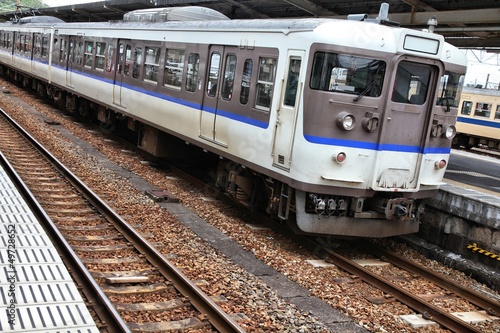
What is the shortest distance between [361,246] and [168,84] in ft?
18.6

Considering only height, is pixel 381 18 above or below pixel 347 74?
above

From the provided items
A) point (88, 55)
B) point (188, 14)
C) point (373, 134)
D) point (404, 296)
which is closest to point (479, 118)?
point (188, 14)

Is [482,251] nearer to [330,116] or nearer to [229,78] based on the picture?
[330,116]

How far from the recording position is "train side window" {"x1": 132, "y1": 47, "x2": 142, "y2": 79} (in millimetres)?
13248

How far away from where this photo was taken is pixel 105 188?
10383 millimetres

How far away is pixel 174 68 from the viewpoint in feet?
37.9

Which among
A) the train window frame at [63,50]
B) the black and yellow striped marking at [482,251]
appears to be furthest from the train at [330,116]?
the train window frame at [63,50]

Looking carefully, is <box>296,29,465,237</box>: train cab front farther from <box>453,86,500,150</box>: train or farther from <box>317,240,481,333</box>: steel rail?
<box>453,86,500,150</box>: train

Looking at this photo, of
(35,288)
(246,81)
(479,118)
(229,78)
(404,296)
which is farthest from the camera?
(479,118)

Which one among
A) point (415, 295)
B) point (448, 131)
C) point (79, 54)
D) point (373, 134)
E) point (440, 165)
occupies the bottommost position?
point (415, 295)

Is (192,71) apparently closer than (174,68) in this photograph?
Yes

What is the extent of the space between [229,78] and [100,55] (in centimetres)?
789

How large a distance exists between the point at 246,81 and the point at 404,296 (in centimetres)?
431

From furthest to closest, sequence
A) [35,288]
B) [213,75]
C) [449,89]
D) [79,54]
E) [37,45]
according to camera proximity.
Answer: [37,45] < [79,54] < [213,75] < [449,89] < [35,288]
